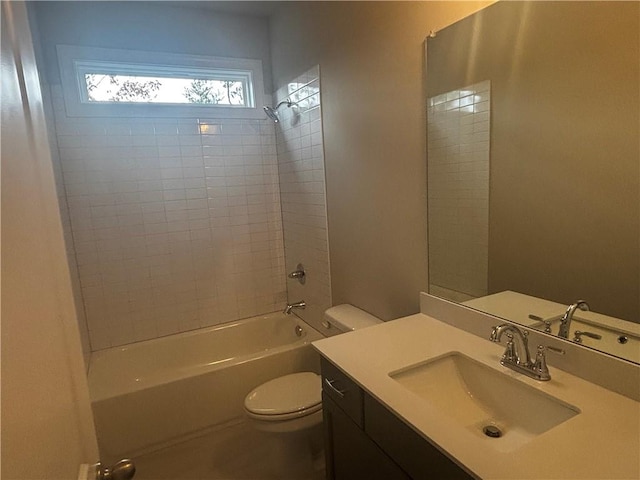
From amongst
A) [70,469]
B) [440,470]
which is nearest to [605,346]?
[440,470]

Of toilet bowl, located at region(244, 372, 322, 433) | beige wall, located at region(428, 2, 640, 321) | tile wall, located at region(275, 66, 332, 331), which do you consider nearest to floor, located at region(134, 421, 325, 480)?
toilet bowl, located at region(244, 372, 322, 433)

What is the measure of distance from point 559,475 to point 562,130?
0.89m

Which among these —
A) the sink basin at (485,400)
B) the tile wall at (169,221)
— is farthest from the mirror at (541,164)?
the tile wall at (169,221)

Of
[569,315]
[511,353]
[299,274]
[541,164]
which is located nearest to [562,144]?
[541,164]

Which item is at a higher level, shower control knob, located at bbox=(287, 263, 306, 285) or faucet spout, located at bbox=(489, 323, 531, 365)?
faucet spout, located at bbox=(489, 323, 531, 365)

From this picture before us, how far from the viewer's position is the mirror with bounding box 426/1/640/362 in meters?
0.95

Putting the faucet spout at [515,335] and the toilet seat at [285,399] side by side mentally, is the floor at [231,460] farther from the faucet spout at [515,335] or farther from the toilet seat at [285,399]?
the faucet spout at [515,335]

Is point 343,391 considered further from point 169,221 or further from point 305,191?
point 169,221

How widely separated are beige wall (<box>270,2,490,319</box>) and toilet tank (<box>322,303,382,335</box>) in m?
0.05

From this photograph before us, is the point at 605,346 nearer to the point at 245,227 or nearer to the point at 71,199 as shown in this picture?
the point at 245,227

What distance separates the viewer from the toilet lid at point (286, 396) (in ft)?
5.84

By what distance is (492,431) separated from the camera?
105 cm

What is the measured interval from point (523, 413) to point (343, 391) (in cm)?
54

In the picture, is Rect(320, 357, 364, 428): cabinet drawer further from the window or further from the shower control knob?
the window
